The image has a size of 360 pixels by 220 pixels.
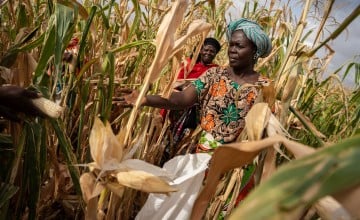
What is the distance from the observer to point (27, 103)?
0.51m

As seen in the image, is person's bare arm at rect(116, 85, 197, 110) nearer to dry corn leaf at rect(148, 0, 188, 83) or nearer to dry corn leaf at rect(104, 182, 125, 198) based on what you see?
dry corn leaf at rect(148, 0, 188, 83)

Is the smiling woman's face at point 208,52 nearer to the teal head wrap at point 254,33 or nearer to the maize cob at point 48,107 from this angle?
the teal head wrap at point 254,33

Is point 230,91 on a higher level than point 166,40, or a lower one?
lower

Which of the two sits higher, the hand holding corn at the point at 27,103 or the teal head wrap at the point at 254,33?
the teal head wrap at the point at 254,33

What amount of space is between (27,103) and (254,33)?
0.95 metres

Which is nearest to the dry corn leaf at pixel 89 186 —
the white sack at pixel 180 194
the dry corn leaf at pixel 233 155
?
the dry corn leaf at pixel 233 155

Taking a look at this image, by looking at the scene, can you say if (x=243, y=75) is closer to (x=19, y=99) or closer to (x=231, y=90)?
(x=231, y=90)

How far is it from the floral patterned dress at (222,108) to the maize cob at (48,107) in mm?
838

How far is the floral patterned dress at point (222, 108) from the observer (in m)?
1.31

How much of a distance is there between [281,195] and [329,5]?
42cm

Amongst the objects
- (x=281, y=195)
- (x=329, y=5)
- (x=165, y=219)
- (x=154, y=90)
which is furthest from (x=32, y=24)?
(x=281, y=195)

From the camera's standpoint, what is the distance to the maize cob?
50 cm

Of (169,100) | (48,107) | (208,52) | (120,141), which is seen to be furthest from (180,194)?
(208,52)

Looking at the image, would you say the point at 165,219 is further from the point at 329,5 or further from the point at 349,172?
the point at 349,172
